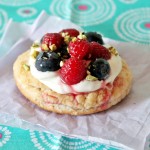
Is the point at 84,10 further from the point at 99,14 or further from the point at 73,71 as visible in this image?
the point at 73,71

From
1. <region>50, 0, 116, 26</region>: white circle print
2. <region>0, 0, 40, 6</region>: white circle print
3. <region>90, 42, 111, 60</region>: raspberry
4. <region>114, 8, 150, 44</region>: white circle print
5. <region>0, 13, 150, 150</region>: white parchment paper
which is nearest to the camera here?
A: <region>0, 13, 150, 150</region>: white parchment paper

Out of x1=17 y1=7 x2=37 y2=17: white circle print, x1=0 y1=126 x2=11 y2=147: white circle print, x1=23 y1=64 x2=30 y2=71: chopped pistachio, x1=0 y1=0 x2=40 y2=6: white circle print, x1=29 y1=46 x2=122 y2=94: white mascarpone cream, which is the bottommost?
x1=0 y1=126 x2=11 y2=147: white circle print

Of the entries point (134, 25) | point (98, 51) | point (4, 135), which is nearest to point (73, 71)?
point (98, 51)

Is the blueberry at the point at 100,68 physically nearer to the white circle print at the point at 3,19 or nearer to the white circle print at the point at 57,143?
the white circle print at the point at 57,143

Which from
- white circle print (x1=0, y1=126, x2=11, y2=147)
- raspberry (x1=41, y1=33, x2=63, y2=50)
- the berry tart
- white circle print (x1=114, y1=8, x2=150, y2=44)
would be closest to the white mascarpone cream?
the berry tart

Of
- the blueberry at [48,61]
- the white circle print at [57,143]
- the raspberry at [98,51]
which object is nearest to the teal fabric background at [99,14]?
the raspberry at [98,51]

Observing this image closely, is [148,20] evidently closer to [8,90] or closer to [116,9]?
[116,9]

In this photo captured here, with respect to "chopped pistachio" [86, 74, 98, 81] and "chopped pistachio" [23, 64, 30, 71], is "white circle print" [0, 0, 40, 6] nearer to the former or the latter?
"chopped pistachio" [23, 64, 30, 71]
